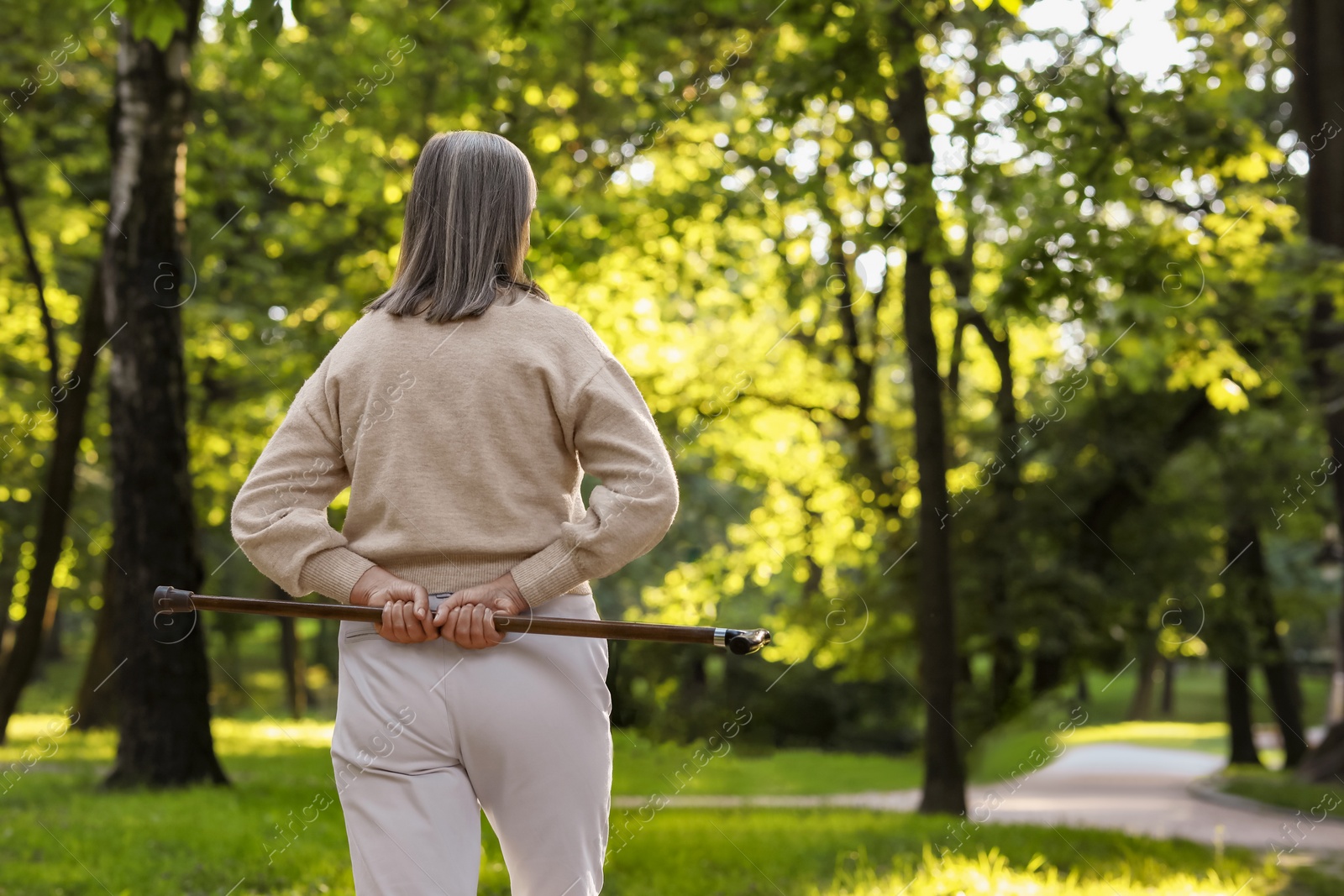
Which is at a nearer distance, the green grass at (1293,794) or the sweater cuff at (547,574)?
the sweater cuff at (547,574)

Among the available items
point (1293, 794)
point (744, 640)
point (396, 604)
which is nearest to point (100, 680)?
point (1293, 794)

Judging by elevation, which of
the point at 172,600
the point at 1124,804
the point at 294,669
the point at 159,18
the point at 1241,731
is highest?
the point at 159,18

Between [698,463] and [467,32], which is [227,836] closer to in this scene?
[467,32]

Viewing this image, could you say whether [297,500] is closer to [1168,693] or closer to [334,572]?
[334,572]

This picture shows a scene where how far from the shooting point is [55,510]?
430 inches

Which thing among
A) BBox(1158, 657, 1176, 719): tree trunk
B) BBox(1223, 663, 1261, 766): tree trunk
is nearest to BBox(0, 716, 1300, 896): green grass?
BBox(1223, 663, 1261, 766): tree trunk

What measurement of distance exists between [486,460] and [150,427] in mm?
6842

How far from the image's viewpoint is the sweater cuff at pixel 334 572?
2.14 m

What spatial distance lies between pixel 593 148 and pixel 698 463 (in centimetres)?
536

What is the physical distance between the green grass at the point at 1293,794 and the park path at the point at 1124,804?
17cm

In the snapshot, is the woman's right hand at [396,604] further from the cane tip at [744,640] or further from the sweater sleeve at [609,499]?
the cane tip at [744,640]

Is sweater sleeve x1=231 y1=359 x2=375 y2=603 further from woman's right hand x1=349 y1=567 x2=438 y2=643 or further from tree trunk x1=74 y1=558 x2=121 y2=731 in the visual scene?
tree trunk x1=74 y1=558 x2=121 y2=731

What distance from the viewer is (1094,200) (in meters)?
7.18

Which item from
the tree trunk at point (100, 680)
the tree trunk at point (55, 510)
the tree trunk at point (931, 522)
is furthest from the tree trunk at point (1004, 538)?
the tree trunk at point (100, 680)
